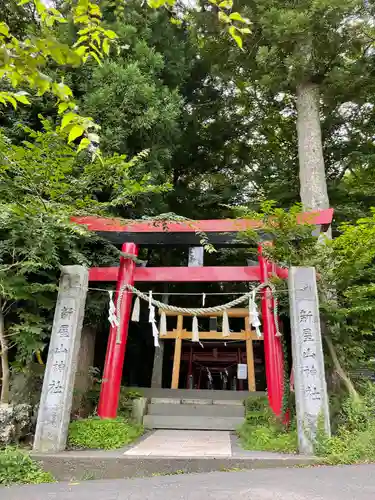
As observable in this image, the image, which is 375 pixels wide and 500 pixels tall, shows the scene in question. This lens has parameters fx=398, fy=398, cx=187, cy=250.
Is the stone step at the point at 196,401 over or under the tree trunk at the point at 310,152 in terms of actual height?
under

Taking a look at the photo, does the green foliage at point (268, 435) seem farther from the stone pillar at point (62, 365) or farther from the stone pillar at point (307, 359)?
the stone pillar at point (62, 365)

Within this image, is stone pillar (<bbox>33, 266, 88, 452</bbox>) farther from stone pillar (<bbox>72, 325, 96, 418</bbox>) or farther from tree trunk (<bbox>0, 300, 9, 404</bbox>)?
stone pillar (<bbox>72, 325, 96, 418</bbox>)

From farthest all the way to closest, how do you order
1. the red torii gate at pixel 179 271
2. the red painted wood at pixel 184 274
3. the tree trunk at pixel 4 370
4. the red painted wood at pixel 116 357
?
the red painted wood at pixel 184 274
the red torii gate at pixel 179 271
the red painted wood at pixel 116 357
the tree trunk at pixel 4 370

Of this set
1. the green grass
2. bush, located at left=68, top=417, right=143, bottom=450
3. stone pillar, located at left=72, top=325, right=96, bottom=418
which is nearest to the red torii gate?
bush, located at left=68, top=417, right=143, bottom=450

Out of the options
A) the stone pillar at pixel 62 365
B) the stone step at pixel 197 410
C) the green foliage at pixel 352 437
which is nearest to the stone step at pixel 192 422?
the stone step at pixel 197 410

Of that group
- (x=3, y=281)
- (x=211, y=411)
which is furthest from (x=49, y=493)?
(x=211, y=411)

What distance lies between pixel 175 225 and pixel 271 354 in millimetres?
2804

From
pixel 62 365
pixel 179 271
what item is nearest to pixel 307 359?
pixel 179 271

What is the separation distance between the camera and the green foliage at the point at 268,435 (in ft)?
17.7

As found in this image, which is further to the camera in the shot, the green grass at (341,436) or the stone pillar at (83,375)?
the stone pillar at (83,375)

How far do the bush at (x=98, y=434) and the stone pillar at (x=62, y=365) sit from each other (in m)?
0.31

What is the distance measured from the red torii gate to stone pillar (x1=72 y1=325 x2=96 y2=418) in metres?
0.88

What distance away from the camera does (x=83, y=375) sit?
7.63 m

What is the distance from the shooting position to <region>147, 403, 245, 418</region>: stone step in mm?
8891
